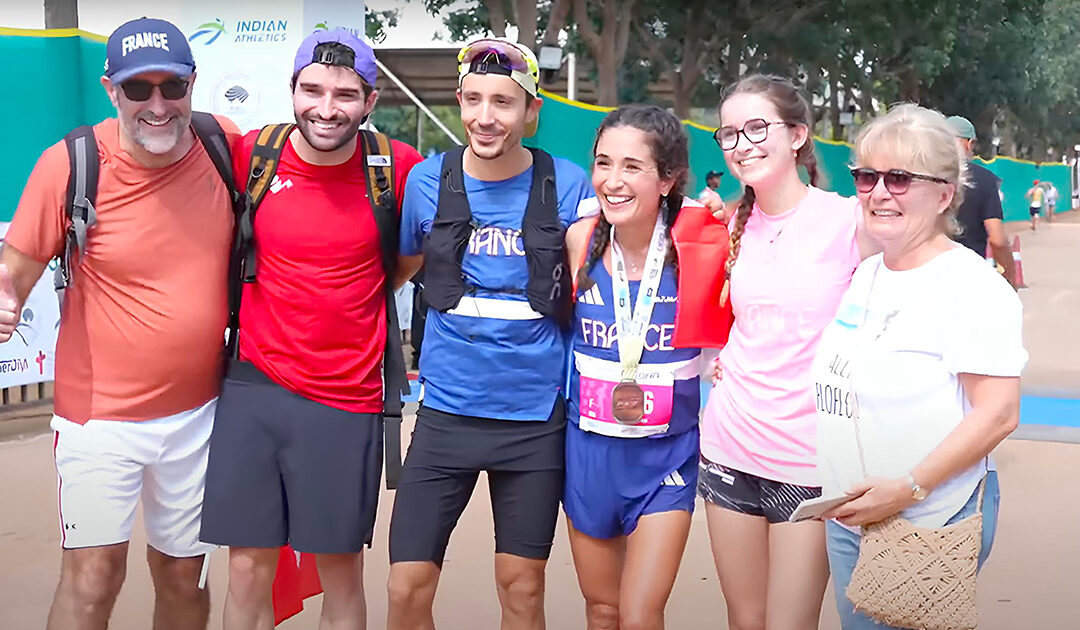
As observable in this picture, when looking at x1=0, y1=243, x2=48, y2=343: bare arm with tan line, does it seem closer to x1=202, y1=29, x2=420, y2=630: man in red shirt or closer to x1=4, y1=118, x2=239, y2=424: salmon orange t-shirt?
x1=4, y1=118, x2=239, y2=424: salmon orange t-shirt

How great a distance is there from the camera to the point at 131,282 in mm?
3674

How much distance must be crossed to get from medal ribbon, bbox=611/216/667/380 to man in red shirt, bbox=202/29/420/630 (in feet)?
2.75

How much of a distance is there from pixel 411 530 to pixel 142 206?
4.43ft

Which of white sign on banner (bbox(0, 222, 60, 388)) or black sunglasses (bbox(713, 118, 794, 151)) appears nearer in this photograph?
black sunglasses (bbox(713, 118, 794, 151))

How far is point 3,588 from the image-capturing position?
5344mm

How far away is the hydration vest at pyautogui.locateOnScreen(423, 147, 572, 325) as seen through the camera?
3.54 meters

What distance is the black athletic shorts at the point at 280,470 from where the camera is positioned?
3719 mm

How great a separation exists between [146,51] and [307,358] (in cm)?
109

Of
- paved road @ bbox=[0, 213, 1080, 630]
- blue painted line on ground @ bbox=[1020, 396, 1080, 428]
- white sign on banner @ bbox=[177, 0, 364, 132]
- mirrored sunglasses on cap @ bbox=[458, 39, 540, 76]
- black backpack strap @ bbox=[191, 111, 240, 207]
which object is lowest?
paved road @ bbox=[0, 213, 1080, 630]

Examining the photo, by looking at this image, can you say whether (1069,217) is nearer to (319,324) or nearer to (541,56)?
(541,56)

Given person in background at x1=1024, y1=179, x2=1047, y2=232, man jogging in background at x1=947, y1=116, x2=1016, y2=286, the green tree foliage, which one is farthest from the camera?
person in background at x1=1024, y1=179, x2=1047, y2=232

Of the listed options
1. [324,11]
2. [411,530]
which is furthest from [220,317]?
[324,11]

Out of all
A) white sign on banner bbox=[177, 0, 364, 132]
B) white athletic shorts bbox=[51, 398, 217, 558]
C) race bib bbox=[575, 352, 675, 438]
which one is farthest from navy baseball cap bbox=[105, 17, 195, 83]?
white sign on banner bbox=[177, 0, 364, 132]

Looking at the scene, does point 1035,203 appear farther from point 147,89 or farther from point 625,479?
point 147,89
